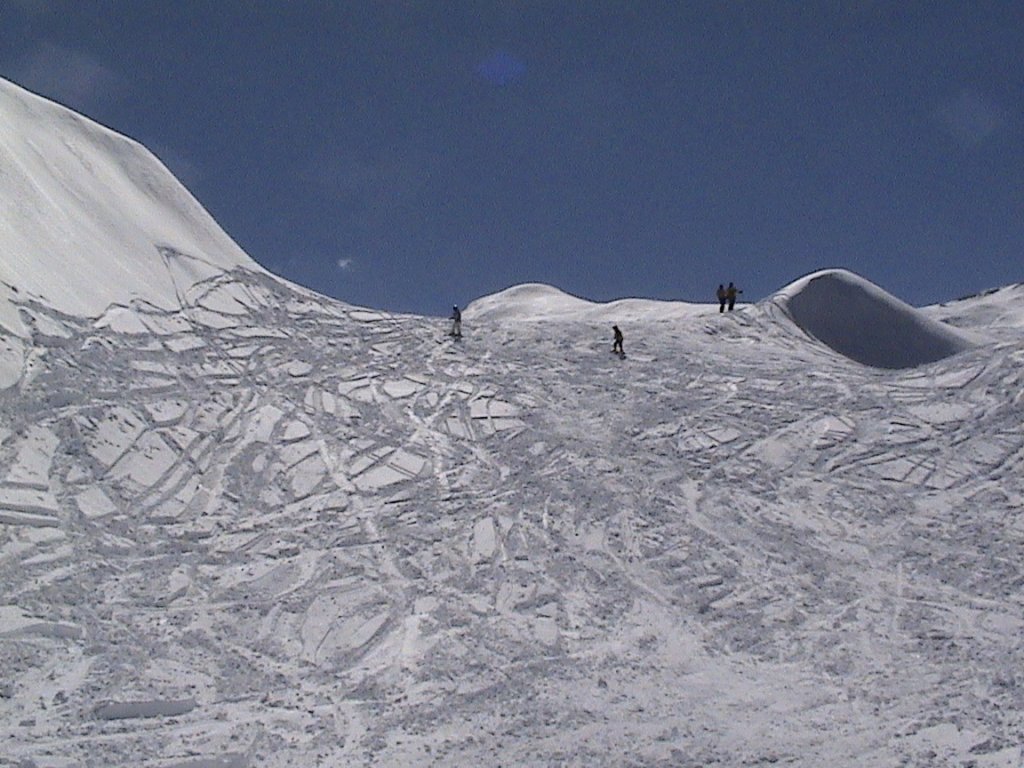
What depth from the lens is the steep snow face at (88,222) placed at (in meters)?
17.8

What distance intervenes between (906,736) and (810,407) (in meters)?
11.0

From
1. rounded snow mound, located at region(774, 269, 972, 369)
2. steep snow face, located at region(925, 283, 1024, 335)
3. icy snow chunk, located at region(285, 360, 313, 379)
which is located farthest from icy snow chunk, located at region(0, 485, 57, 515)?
steep snow face, located at region(925, 283, 1024, 335)

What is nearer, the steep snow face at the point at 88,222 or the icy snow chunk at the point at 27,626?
the icy snow chunk at the point at 27,626

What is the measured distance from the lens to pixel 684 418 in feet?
60.2

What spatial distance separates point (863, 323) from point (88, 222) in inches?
868

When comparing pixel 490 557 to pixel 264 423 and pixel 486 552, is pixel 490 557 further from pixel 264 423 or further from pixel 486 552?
pixel 264 423

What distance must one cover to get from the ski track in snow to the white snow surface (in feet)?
0.16

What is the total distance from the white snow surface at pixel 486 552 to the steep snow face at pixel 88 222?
0.48 m

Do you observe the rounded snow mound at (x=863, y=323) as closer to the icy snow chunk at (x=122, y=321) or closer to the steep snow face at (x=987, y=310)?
the icy snow chunk at (x=122, y=321)

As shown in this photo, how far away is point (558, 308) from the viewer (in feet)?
136

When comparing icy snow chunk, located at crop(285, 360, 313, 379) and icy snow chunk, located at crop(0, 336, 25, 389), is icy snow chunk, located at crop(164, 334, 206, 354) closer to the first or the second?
icy snow chunk, located at crop(285, 360, 313, 379)

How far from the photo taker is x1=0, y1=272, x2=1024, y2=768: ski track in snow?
343 inches

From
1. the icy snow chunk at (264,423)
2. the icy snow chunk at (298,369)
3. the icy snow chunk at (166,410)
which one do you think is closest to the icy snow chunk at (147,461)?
the icy snow chunk at (166,410)

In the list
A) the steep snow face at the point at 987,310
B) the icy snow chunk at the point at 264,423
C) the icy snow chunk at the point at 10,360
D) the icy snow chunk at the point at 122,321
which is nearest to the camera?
the icy snow chunk at the point at 10,360
